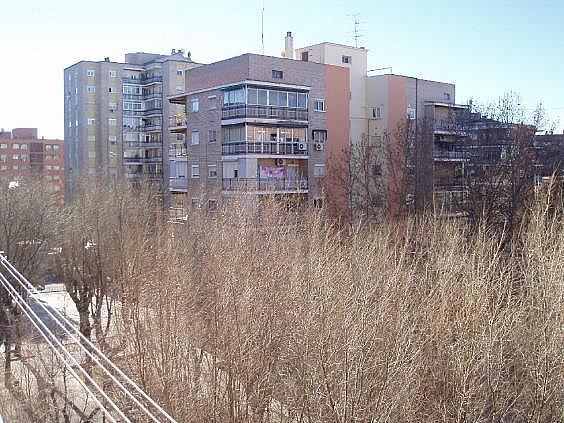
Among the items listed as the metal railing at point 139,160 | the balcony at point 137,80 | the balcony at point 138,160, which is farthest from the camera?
the balcony at point 137,80

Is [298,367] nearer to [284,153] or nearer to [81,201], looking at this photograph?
[81,201]

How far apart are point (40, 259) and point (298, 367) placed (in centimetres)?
1467

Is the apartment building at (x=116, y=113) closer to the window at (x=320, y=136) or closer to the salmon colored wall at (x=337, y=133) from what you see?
the salmon colored wall at (x=337, y=133)

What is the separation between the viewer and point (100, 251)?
19.0 m

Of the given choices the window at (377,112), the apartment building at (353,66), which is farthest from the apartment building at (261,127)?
the window at (377,112)

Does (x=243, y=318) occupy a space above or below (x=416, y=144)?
below

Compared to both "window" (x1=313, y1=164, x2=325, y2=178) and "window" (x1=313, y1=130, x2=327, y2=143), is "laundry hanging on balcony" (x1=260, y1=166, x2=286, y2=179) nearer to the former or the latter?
"window" (x1=313, y1=164, x2=325, y2=178)

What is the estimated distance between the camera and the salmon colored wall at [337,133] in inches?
1139

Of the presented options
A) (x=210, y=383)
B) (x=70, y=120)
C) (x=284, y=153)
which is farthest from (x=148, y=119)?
(x=210, y=383)

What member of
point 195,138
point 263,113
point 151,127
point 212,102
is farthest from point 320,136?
point 151,127

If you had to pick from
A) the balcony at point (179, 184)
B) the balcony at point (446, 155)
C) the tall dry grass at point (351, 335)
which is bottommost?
the tall dry grass at point (351, 335)

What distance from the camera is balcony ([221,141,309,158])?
27.0 meters

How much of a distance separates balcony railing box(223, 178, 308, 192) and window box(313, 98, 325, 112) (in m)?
3.61

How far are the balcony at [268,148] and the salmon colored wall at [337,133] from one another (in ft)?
5.54
